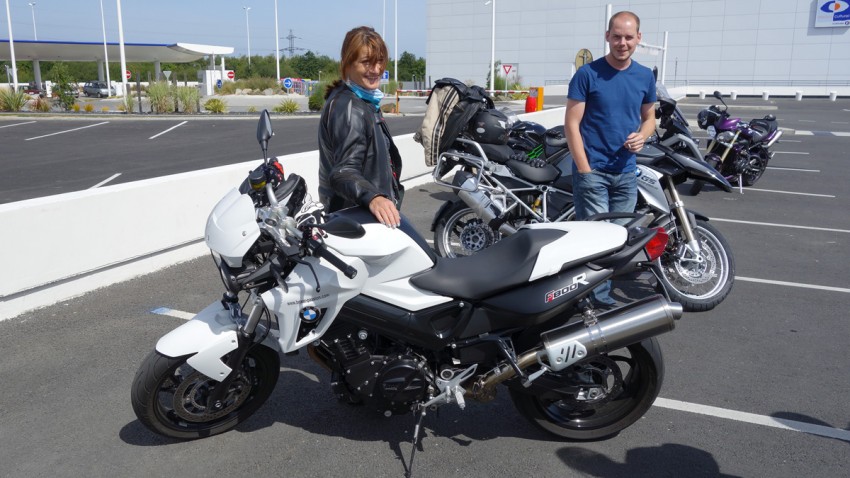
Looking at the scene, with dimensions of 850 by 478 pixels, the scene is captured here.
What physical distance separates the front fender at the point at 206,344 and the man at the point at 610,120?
249cm

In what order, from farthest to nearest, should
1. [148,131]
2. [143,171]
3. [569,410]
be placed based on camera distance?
[148,131], [143,171], [569,410]

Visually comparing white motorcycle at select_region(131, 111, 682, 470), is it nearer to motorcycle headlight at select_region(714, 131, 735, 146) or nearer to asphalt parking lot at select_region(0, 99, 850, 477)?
asphalt parking lot at select_region(0, 99, 850, 477)

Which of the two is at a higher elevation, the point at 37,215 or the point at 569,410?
the point at 37,215

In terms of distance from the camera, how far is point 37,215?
4992mm

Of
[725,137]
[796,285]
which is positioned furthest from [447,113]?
[725,137]

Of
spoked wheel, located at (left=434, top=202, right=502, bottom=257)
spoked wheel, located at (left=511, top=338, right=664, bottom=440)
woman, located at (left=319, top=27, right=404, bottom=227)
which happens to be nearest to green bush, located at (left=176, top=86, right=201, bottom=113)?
spoked wheel, located at (left=434, top=202, right=502, bottom=257)

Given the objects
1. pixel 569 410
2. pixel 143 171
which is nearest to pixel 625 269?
pixel 569 410

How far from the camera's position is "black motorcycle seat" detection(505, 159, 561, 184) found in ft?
20.2

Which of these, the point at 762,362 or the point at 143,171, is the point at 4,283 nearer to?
the point at 762,362

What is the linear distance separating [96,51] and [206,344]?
7273 cm

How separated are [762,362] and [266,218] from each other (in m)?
3.35

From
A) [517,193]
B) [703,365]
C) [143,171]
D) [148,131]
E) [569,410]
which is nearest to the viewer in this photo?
[569,410]

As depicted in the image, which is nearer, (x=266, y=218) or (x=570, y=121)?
(x=266, y=218)

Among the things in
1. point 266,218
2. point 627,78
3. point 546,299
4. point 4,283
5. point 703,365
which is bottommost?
point 703,365
